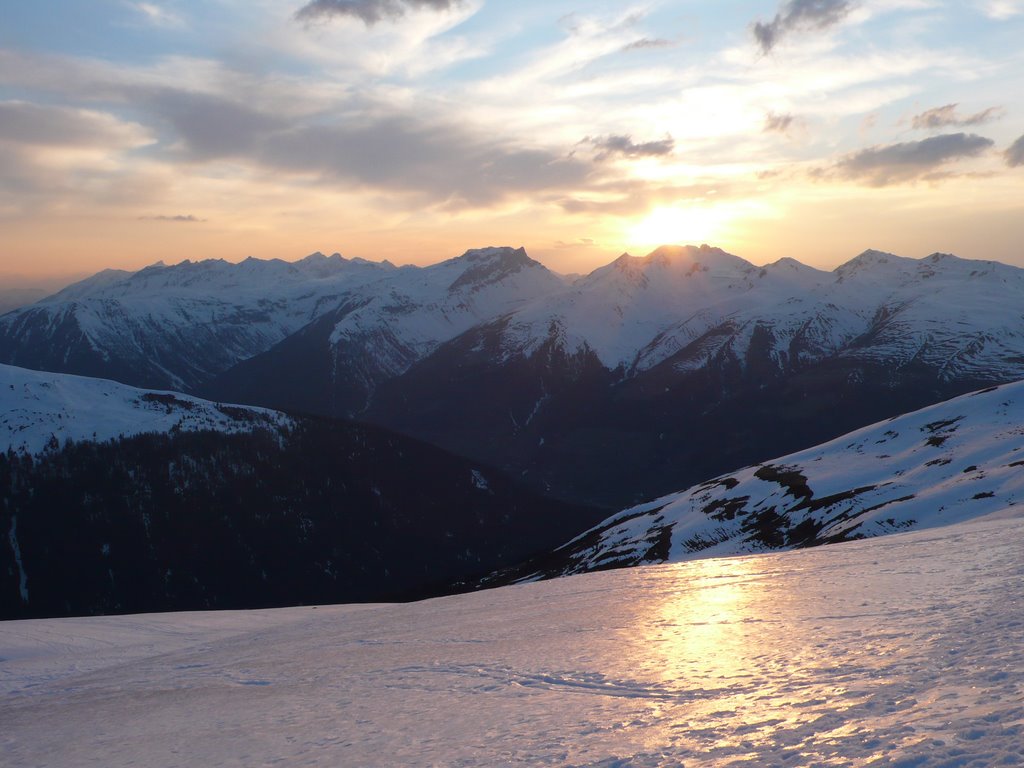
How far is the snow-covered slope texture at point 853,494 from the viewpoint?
243 feet

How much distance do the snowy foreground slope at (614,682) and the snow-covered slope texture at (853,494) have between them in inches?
1392

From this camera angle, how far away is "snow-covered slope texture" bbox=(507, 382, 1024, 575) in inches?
2918

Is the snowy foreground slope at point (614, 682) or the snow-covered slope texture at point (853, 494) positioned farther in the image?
the snow-covered slope texture at point (853, 494)

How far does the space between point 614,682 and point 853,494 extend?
84179mm

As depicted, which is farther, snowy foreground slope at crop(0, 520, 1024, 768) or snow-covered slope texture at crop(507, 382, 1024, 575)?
snow-covered slope texture at crop(507, 382, 1024, 575)

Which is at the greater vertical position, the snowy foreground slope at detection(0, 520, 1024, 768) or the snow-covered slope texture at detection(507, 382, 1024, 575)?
the snowy foreground slope at detection(0, 520, 1024, 768)

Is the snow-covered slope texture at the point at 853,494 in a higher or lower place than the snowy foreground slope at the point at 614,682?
lower

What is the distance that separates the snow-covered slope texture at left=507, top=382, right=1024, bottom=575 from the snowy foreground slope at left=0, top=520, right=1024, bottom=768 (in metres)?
35.4

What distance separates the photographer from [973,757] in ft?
38.1

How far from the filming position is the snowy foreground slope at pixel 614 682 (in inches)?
548

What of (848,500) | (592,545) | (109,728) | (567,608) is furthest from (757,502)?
(109,728)

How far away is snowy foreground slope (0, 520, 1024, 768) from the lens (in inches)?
548

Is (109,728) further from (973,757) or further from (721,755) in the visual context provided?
(973,757)

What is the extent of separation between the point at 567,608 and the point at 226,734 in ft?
58.6
